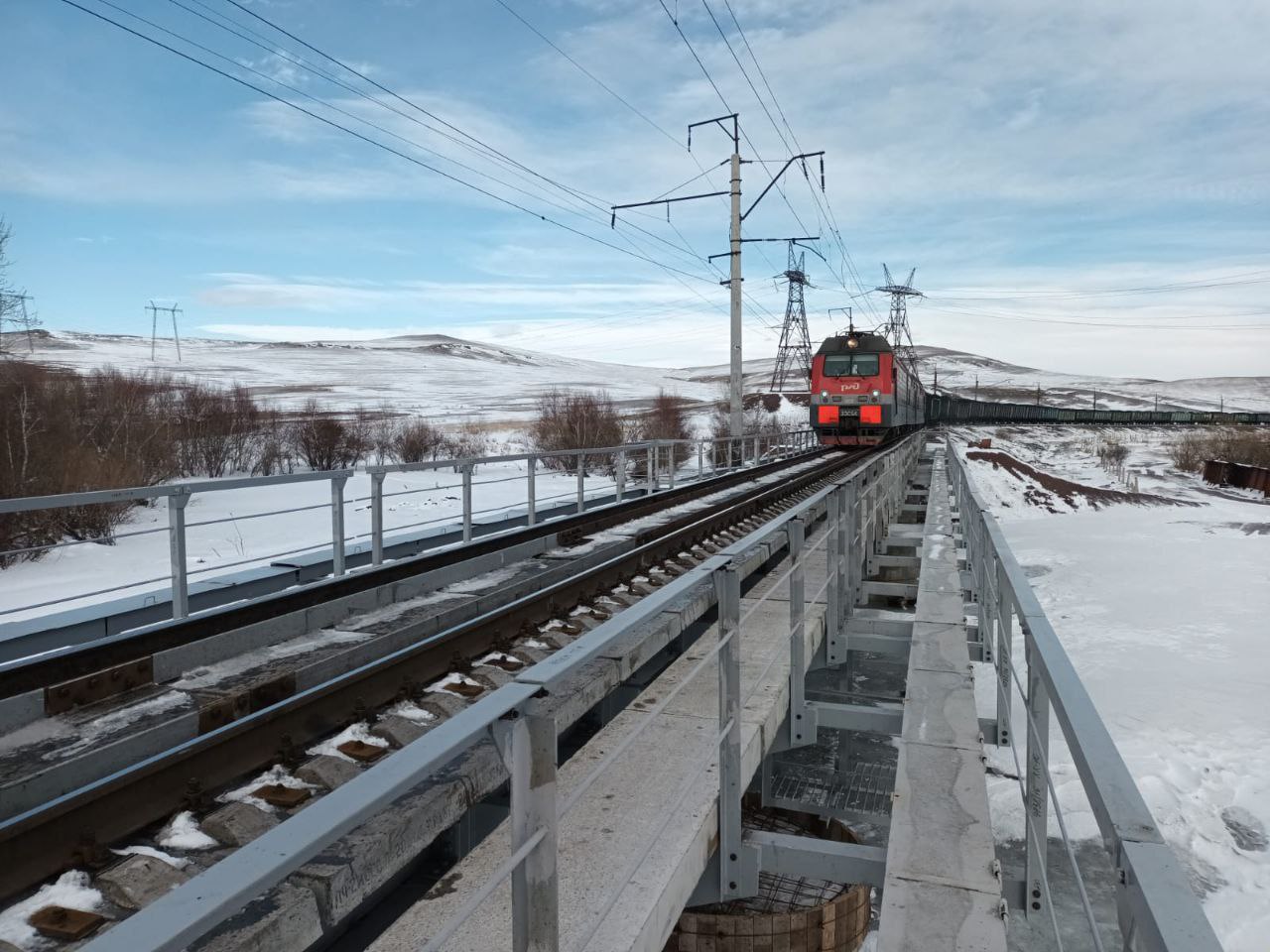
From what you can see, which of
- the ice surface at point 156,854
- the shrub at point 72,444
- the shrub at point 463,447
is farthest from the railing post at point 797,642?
the shrub at point 463,447

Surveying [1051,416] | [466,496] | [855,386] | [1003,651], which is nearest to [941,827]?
[1003,651]

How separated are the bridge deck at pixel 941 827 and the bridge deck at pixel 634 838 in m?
0.78

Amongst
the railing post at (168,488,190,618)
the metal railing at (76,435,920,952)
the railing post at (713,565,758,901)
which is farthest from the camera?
the railing post at (168,488,190,618)

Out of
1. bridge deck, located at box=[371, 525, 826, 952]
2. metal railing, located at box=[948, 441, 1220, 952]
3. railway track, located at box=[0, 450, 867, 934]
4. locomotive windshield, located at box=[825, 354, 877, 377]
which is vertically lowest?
bridge deck, located at box=[371, 525, 826, 952]

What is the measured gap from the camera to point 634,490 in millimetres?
17484

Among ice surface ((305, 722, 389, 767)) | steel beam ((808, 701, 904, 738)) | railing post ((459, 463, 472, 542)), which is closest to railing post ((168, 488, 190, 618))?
ice surface ((305, 722, 389, 767))

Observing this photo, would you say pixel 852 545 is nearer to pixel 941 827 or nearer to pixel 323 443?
pixel 941 827

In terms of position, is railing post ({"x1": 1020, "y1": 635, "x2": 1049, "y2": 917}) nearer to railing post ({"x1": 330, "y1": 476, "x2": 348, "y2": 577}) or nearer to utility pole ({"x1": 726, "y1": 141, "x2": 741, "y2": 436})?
railing post ({"x1": 330, "y1": 476, "x2": 348, "y2": 577})

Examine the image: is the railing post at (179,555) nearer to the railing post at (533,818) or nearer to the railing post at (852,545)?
the railing post at (533,818)

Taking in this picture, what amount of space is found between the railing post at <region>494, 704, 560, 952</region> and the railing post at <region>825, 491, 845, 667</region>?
483 cm

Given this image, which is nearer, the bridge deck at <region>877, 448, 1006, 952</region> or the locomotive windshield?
A: the bridge deck at <region>877, 448, 1006, 952</region>

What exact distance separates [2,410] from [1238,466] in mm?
48191

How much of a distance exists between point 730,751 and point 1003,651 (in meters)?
2.07

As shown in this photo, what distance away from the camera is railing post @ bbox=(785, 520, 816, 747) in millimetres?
5031
